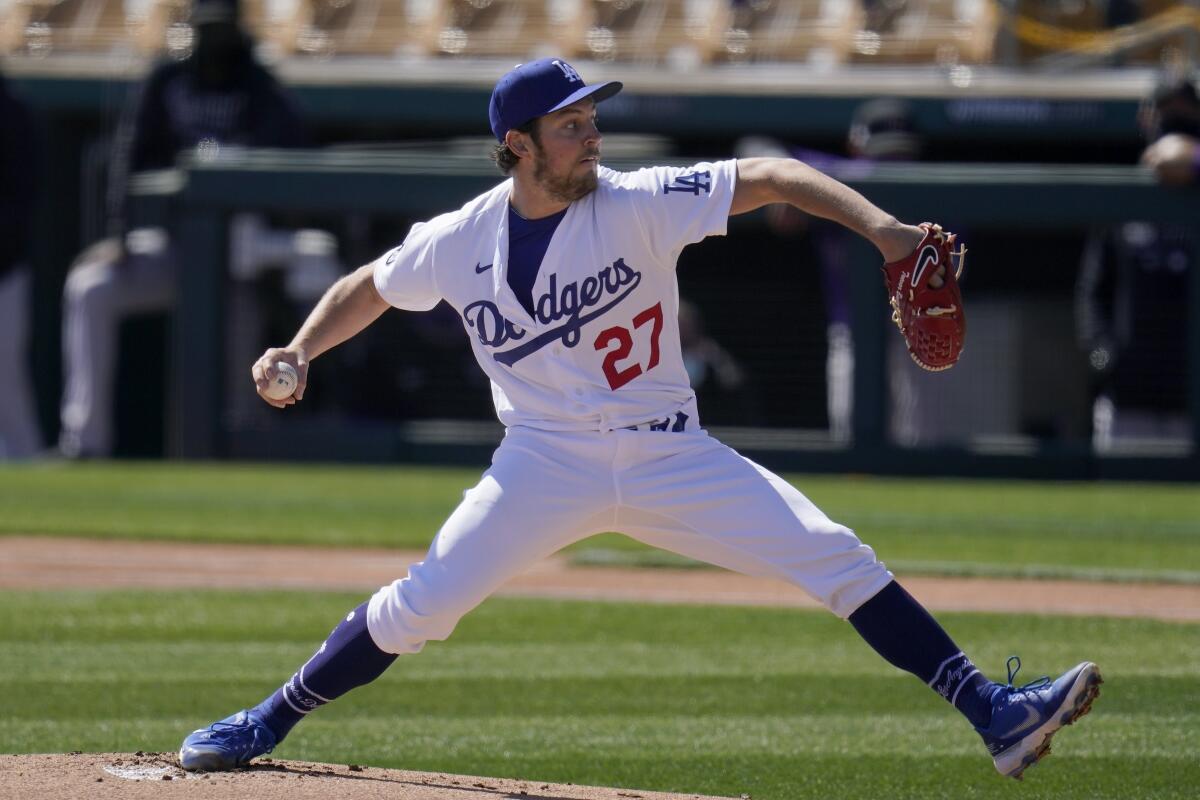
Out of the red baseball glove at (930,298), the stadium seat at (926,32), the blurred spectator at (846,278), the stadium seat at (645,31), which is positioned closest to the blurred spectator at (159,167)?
the stadium seat at (645,31)

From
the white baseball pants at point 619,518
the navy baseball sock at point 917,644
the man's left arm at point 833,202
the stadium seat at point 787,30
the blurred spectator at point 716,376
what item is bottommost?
the blurred spectator at point 716,376

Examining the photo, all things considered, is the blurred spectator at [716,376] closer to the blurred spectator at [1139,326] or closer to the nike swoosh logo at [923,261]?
the blurred spectator at [1139,326]

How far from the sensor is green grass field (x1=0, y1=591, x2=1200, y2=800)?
4.46 metres

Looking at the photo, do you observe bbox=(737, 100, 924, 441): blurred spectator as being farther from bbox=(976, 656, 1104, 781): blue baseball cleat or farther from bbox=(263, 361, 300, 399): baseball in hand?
bbox=(976, 656, 1104, 781): blue baseball cleat

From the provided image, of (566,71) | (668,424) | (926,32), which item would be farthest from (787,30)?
(668,424)

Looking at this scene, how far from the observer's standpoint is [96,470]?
486 inches

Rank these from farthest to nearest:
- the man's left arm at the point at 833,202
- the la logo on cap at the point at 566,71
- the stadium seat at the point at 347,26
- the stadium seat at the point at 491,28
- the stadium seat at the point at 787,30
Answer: the stadium seat at the point at 347,26 < the stadium seat at the point at 491,28 < the stadium seat at the point at 787,30 < the la logo on cap at the point at 566,71 < the man's left arm at the point at 833,202

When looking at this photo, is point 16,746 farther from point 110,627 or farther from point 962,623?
point 962,623

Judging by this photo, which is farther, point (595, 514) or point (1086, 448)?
point (1086, 448)

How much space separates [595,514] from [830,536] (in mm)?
494

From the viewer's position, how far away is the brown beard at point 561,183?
393 cm

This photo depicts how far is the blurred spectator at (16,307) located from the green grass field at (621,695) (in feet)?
20.0

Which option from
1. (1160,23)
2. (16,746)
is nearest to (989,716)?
(16,746)

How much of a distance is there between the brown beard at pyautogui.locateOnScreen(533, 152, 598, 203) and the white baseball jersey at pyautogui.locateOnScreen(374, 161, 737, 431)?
1.0 inches
